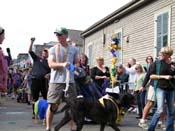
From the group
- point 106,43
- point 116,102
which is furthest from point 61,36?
point 106,43

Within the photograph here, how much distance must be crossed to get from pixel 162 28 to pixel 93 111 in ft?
28.2

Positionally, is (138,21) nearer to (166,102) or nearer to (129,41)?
(129,41)

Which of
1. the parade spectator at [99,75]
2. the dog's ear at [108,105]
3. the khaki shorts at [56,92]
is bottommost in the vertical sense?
the dog's ear at [108,105]

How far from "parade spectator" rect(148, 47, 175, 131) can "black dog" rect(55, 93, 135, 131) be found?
0.75 metres

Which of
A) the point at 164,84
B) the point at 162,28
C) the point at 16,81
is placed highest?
the point at 162,28

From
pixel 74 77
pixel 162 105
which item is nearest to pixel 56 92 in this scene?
pixel 74 77

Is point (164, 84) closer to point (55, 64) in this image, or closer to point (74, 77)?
point (74, 77)

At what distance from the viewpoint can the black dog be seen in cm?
744

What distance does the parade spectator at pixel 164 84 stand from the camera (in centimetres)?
815

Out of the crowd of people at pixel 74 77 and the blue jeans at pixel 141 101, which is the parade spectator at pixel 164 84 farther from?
the blue jeans at pixel 141 101

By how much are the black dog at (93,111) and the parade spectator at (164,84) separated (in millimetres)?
752

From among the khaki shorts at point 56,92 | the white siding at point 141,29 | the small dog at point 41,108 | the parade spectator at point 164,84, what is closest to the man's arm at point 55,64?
the khaki shorts at point 56,92

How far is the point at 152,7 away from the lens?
16391 mm

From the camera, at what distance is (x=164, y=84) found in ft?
26.8
